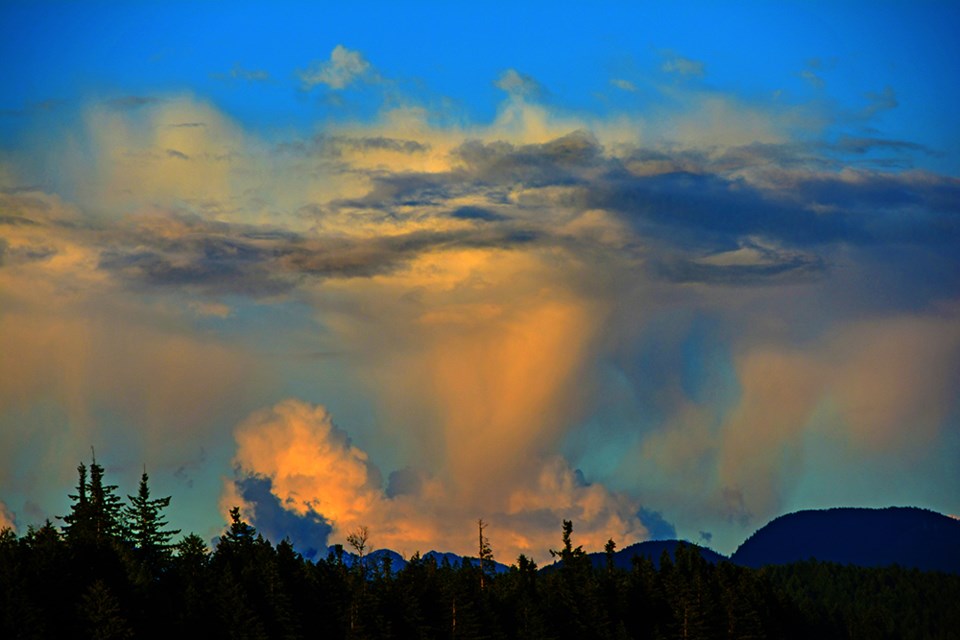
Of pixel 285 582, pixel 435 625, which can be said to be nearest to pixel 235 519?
pixel 285 582

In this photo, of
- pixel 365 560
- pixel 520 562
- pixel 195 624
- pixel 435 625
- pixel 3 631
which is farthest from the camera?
pixel 520 562

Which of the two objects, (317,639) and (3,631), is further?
(317,639)

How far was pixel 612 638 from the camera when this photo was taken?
18150 centimetres

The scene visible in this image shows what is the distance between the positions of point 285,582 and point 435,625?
71.8ft

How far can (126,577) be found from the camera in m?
131

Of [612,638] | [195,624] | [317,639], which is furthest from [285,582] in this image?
[612,638]

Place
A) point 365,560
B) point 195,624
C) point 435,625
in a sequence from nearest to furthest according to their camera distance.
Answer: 1. point 195,624
2. point 435,625
3. point 365,560

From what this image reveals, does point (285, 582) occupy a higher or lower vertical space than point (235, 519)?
lower

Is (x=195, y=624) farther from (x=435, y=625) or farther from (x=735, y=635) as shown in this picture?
(x=735, y=635)

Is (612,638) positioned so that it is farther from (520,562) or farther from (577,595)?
(520,562)

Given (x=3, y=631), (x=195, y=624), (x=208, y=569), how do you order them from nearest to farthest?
(x=3, y=631), (x=195, y=624), (x=208, y=569)

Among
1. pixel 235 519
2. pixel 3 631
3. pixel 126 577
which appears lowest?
pixel 3 631

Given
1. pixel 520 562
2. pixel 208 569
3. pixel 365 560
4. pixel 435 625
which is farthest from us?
pixel 520 562

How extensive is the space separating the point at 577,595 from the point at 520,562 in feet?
44.9
